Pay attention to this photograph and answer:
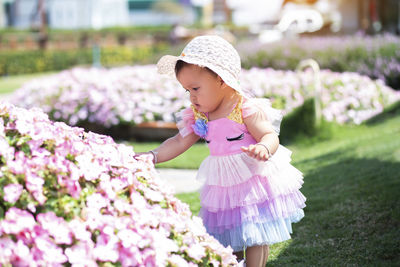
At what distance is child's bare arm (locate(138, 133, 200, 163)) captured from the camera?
3041 mm

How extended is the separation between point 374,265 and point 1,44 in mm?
30112

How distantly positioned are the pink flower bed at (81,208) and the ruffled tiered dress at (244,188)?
1.87 feet

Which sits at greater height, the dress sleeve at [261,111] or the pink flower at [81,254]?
the dress sleeve at [261,111]

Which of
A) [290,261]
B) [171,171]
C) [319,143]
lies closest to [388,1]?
[319,143]

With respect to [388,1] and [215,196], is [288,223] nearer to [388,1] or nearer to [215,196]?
[215,196]

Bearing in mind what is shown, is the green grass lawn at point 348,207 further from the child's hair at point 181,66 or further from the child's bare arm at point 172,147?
the child's hair at point 181,66

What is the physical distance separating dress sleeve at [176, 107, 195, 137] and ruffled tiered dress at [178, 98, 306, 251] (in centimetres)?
8

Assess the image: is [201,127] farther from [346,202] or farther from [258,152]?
[346,202]

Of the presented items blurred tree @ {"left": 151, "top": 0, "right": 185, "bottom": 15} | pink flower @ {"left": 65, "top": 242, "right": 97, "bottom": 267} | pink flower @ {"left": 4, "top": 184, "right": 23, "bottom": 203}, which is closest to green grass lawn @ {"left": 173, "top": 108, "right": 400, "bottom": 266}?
pink flower @ {"left": 65, "top": 242, "right": 97, "bottom": 267}

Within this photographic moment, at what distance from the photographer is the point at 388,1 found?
1964 centimetres

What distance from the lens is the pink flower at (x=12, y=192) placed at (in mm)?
1839

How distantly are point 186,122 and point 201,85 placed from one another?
0.32 m

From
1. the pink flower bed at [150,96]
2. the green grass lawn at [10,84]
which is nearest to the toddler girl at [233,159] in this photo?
the pink flower bed at [150,96]

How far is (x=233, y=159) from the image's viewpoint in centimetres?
296
